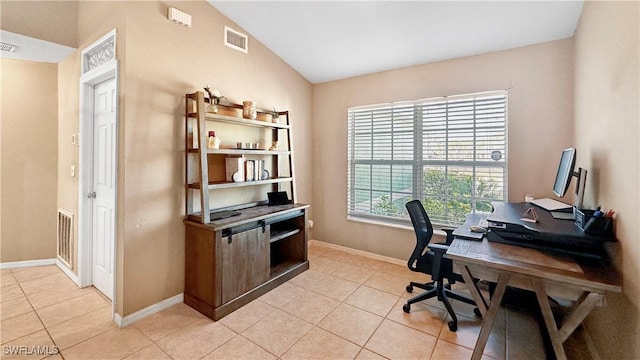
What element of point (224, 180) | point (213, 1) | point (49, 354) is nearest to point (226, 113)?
point (224, 180)

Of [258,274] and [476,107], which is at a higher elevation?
[476,107]

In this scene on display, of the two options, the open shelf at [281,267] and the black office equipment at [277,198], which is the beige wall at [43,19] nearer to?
the black office equipment at [277,198]

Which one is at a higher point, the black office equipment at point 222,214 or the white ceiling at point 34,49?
the white ceiling at point 34,49

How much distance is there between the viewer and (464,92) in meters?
3.02

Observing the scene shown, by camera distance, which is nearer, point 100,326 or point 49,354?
point 49,354

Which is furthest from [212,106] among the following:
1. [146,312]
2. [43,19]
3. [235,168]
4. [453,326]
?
[453,326]

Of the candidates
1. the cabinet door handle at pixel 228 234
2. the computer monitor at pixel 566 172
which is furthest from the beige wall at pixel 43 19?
the computer monitor at pixel 566 172

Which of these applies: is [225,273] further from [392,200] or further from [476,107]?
[476,107]

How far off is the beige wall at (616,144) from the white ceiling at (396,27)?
0.40 metres

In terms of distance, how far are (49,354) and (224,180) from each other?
1.85m

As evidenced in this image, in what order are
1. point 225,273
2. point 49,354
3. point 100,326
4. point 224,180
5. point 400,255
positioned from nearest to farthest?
point 49,354, point 100,326, point 225,273, point 224,180, point 400,255

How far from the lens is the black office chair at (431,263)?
2.23 metres

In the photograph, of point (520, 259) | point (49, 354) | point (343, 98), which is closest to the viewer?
point (520, 259)

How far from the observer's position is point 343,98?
3.95 metres
